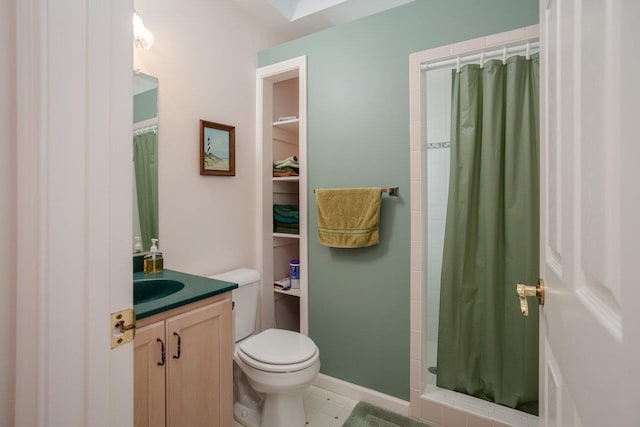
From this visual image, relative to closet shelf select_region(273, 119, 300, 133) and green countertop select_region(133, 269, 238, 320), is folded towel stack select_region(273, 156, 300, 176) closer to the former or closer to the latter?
closet shelf select_region(273, 119, 300, 133)

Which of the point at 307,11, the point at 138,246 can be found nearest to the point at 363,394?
the point at 138,246

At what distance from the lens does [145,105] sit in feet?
5.36

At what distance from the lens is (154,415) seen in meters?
1.14

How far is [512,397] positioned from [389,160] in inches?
55.5

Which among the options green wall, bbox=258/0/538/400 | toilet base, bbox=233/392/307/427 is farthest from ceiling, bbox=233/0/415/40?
toilet base, bbox=233/392/307/427

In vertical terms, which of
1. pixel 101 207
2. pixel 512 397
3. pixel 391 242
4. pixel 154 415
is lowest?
pixel 512 397

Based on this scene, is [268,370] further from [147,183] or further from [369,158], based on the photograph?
[369,158]

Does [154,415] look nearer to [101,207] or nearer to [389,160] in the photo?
[101,207]

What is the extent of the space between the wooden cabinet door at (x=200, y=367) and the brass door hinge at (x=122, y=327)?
58cm

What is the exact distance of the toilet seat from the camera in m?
1.51

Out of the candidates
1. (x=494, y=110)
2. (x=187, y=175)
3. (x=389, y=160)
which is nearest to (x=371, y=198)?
(x=389, y=160)

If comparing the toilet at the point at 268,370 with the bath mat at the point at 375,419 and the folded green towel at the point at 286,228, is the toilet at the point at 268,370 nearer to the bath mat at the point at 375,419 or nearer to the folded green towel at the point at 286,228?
the bath mat at the point at 375,419

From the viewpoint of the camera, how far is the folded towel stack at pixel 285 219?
2309 millimetres

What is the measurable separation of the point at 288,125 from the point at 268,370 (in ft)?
5.71
